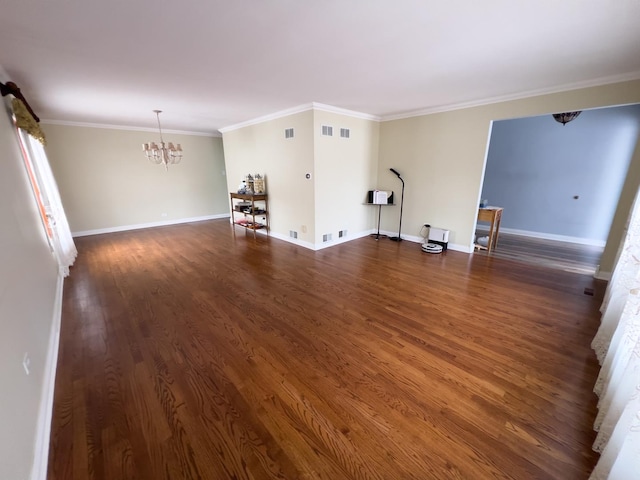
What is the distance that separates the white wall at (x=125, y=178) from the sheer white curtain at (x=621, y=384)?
27.2 ft

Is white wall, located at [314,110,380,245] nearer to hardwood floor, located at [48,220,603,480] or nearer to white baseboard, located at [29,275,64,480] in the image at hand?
hardwood floor, located at [48,220,603,480]

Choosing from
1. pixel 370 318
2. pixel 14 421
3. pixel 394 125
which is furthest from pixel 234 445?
pixel 394 125

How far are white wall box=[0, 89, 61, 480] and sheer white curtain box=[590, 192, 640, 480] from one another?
246cm

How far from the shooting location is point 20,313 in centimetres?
166

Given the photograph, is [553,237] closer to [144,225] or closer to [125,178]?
[144,225]

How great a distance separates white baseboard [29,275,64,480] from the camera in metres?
1.27

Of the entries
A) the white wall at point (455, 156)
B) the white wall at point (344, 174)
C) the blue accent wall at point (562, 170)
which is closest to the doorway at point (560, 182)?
the blue accent wall at point (562, 170)

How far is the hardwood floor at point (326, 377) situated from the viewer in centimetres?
136

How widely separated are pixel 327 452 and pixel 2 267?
2226mm

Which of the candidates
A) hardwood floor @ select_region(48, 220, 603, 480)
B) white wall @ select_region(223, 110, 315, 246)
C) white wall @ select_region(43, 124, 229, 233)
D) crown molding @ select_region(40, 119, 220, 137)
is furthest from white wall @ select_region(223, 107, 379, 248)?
white wall @ select_region(43, 124, 229, 233)

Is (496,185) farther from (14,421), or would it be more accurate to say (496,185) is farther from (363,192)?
(14,421)

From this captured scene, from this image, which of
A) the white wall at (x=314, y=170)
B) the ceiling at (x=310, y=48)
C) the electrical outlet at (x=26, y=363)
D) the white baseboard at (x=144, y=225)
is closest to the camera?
the electrical outlet at (x=26, y=363)

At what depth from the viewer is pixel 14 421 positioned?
1.21 metres

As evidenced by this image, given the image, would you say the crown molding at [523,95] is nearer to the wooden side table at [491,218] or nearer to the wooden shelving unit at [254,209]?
the wooden side table at [491,218]
